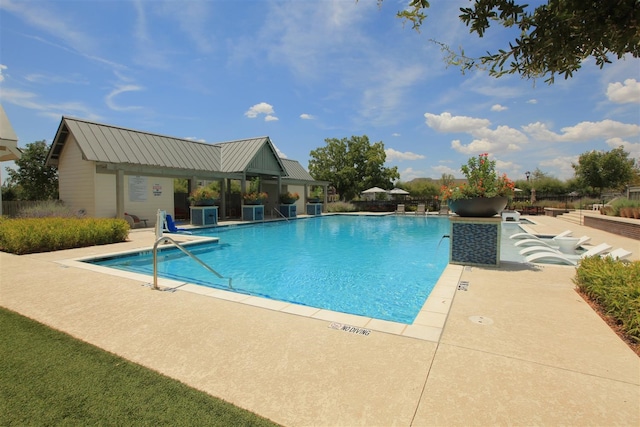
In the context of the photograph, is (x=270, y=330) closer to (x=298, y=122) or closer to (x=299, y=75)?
(x=299, y=75)

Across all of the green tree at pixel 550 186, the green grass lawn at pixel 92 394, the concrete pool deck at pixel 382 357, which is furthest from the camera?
the green tree at pixel 550 186

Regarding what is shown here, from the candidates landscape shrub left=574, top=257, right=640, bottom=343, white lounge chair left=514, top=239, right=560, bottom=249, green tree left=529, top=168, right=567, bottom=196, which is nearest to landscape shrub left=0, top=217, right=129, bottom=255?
landscape shrub left=574, top=257, right=640, bottom=343

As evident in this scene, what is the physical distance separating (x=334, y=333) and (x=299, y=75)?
15567 millimetres

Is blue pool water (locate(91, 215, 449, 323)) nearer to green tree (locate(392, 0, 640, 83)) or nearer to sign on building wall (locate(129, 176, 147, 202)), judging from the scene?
green tree (locate(392, 0, 640, 83))

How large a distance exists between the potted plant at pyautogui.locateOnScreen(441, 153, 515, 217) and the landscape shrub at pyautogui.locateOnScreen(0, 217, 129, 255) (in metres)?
10.1

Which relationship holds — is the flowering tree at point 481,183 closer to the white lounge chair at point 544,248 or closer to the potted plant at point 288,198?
the white lounge chair at point 544,248

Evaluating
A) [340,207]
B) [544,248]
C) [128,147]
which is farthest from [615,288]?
[340,207]

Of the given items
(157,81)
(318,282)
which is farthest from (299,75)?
(318,282)

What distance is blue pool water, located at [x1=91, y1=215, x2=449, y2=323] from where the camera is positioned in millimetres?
5969

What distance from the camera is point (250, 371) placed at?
2.67 metres

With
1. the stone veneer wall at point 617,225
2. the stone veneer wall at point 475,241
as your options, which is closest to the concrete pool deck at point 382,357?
the stone veneer wall at point 475,241

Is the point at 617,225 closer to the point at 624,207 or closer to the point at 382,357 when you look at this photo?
the point at 624,207

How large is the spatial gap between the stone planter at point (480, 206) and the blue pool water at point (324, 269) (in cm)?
166

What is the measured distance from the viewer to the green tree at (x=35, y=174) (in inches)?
883
